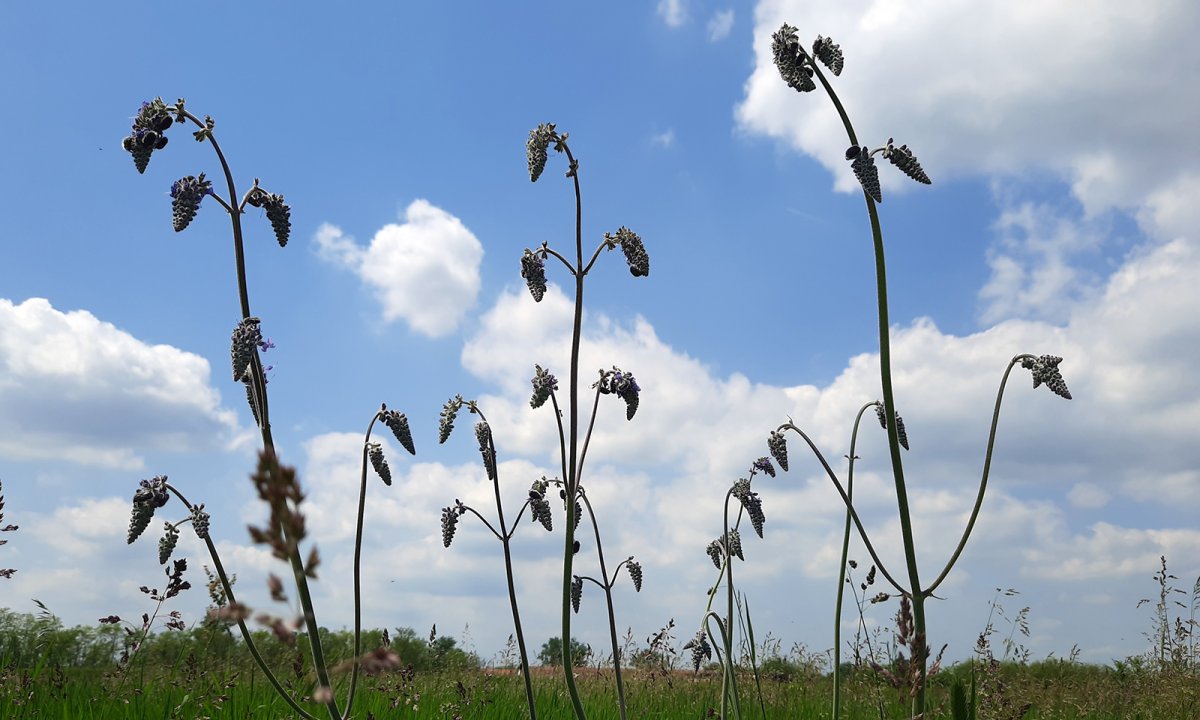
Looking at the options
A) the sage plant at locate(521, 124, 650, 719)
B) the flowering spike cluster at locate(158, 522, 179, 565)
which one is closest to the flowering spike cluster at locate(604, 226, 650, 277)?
the sage plant at locate(521, 124, 650, 719)

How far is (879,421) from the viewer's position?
17.4 feet

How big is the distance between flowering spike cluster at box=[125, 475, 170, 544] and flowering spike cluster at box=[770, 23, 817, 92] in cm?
328

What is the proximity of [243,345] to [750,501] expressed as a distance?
3646mm

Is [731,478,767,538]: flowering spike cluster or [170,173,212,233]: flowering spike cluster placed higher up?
[170,173,212,233]: flowering spike cluster

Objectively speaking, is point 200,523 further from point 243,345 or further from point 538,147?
point 538,147

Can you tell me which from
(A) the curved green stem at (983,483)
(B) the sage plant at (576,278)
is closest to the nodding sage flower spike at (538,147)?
(B) the sage plant at (576,278)

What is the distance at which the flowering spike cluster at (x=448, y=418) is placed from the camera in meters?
5.45

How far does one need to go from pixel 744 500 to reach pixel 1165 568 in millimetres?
6447

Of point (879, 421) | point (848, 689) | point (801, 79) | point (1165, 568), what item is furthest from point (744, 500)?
point (1165, 568)

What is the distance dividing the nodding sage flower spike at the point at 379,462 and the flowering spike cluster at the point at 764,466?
9.50ft

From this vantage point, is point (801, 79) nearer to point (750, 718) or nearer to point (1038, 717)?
point (750, 718)

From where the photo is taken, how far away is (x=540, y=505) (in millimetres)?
5328

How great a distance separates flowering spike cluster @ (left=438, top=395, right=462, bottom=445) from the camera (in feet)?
17.9

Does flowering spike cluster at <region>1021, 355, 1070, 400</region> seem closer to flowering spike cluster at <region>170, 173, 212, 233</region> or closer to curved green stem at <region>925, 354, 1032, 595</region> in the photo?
curved green stem at <region>925, 354, 1032, 595</region>
